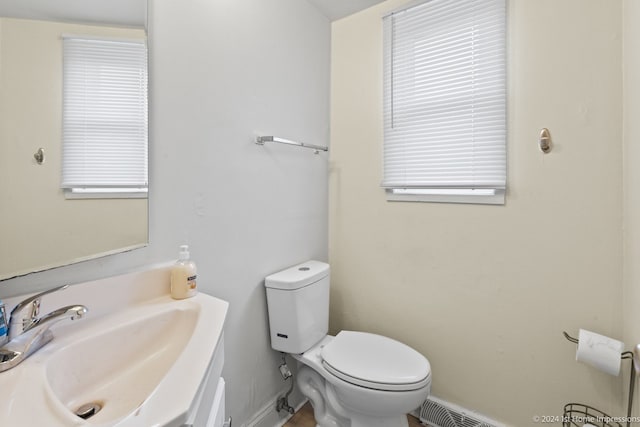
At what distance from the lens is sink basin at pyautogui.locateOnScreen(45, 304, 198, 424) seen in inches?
26.1

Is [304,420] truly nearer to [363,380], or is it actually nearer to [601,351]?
[363,380]

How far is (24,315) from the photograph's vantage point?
0.66m

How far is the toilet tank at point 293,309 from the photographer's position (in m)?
1.40

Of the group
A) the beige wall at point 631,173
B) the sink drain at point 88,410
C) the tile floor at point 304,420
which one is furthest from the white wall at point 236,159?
the beige wall at point 631,173

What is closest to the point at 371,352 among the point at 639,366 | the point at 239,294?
the point at 239,294

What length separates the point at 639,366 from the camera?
34.3 inches

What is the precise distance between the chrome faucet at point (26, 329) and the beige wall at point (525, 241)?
57.4 inches

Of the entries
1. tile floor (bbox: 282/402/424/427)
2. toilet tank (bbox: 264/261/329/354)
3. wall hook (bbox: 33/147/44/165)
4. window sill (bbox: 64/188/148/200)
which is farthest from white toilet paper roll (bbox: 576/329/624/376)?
wall hook (bbox: 33/147/44/165)

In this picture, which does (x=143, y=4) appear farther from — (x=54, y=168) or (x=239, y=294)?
(x=239, y=294)

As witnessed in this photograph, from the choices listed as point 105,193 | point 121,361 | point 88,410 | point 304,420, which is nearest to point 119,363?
point 121,361

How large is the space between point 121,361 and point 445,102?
1.73 m

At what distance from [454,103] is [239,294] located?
4.71ft

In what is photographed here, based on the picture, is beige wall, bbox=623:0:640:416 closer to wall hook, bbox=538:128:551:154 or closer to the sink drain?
wall hook, bbox=538:128:551:154

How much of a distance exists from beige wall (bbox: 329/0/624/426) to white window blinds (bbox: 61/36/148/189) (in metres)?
1.21
